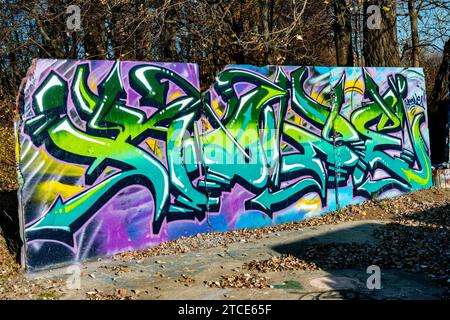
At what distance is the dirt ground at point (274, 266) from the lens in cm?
512

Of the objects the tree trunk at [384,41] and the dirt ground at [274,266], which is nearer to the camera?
the dirt ground at [274,266]

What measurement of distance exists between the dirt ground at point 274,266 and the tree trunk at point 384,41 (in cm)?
403

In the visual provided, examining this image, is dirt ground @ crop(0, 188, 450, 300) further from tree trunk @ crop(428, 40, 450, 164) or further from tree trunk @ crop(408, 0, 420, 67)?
tree trunk @ crop(408, 0, 420, 67)

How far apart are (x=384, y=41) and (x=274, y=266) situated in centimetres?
674

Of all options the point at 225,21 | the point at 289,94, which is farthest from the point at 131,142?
the point at 225,21

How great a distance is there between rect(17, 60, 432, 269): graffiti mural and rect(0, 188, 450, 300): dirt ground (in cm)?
41

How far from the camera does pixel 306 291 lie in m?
5.04

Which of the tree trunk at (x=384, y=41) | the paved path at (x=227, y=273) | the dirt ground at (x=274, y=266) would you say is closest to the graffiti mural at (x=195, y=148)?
the dirt ground at (x=274, y=266)

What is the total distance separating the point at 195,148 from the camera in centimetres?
725

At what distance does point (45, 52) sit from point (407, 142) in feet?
31.1

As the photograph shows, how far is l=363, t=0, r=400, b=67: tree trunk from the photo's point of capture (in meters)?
10.7

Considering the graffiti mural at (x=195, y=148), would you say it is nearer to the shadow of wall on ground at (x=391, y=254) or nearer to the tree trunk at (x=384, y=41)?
the tree trunk at (x=384, y=41)

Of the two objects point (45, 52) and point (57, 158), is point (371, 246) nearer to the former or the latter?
point (57, 158)

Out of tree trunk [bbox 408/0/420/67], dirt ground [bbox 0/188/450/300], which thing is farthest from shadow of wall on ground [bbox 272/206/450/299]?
tree trunk [bbox 408/0/420/67]
